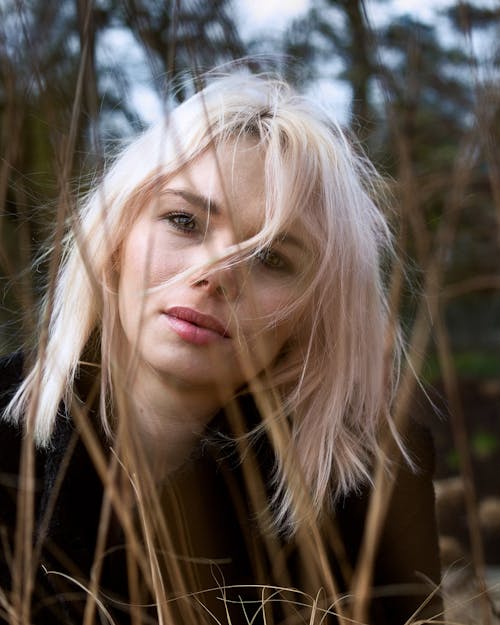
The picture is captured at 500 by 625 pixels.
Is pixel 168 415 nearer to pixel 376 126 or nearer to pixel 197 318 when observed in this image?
pixel 197 318

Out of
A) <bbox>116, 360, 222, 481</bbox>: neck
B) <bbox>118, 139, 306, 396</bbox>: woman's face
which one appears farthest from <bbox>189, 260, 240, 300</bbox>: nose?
<bbox>116, 360, 222, 481</bbox>: neck

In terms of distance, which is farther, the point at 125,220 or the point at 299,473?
the point at 125,220

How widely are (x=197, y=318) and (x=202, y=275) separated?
0.07 meters

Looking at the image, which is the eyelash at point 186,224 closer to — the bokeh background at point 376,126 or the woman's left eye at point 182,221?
the woman's left eye at point 182,221

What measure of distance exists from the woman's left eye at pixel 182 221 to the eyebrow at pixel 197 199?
0.05ft

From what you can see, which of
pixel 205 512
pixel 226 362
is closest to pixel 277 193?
pixel 226 362

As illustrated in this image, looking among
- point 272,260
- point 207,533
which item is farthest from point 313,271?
point 207,533

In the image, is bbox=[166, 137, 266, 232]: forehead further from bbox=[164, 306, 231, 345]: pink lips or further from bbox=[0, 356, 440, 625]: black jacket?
bbox=[0, 356, 440, 625]: black jacket

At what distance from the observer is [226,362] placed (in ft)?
3.09

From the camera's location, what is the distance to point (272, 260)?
3.12ft

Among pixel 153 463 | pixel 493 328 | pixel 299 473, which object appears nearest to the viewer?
pixel 299 473

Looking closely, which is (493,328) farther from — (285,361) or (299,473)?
(299,473)

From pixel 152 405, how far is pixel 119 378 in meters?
0.54

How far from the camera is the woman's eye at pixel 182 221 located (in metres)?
0.92
